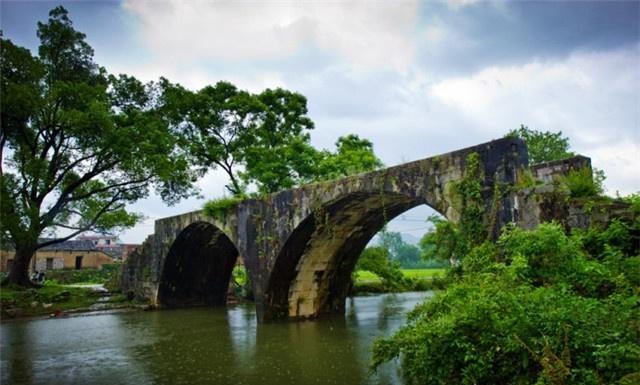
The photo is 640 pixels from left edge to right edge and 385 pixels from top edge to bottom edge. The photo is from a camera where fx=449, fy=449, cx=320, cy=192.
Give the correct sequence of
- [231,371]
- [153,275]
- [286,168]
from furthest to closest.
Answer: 1. [286,168]
2. [153,275]
3. [231,371]

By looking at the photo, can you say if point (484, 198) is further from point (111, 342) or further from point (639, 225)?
point (111, 342)

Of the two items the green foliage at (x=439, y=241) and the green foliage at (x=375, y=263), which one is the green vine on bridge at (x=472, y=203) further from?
the green foliage at (x=375, y=263)

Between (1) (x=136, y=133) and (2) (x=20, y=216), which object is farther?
(1) (x=136, y=133)

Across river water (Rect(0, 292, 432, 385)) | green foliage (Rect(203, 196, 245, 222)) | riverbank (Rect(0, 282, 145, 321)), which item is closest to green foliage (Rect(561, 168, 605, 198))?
river water (Rect(0, 292, 432, 385))

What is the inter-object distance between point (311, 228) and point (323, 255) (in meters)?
1.34

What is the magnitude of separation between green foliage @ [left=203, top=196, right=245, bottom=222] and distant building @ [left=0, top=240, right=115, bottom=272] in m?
28.9

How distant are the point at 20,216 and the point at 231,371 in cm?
1348

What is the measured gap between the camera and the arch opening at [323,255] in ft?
37.5

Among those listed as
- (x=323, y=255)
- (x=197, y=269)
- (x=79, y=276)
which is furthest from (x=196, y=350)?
(x=79, y=276)

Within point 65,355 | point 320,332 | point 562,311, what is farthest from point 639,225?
point 65,355

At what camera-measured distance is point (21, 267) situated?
19.4 metres

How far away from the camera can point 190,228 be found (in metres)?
16.8

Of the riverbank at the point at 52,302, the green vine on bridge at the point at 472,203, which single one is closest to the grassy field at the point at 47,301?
the riverbank at the point at 52,302

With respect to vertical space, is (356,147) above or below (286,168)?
above
